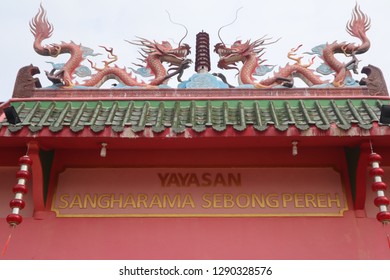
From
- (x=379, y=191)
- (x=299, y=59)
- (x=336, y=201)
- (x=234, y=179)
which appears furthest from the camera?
(x=299, y=59)

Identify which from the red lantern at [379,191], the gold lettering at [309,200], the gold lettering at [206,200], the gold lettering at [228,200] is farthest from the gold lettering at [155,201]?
the red lantern at [379,191]

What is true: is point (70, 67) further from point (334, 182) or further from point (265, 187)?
point (334, 182)

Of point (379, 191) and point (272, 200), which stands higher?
point (272, 200)

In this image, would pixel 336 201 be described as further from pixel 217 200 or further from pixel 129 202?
pixel 129 202

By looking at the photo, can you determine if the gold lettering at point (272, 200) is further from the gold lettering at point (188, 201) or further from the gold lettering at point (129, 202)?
the gold lettering at point (129, 202)

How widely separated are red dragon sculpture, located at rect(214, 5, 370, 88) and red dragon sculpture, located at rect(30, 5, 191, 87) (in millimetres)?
669

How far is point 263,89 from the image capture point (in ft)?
20.3

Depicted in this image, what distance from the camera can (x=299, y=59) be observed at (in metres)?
6.79

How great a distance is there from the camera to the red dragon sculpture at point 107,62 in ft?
21.5

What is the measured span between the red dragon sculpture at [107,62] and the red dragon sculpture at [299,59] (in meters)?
0.67

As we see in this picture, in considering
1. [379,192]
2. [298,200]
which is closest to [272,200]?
[298,200]

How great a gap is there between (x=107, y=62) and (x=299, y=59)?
8.99ft

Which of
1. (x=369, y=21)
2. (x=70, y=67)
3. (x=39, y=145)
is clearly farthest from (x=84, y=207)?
(x=369, y=21)

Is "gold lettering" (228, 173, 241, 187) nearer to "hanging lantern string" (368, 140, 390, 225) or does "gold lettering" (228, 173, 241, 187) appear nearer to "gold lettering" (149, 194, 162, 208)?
"gold lettering" (149, 194, 162, 208)
